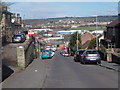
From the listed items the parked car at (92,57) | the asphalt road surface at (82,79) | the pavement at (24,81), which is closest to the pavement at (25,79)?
the pavement at (24,81)

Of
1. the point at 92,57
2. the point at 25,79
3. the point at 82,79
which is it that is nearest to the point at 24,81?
the point at 25,79

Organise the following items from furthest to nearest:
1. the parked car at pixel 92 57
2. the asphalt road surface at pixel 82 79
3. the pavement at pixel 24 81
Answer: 1. the parked car at pixel 92 57
2. the pavement at pixel 24 81
3. the asphalt road surface at pixel 82 79

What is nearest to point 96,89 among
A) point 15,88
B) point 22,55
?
point 15,88

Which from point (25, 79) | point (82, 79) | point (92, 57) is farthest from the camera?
point (92, 57)

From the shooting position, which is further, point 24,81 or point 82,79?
point 82,79

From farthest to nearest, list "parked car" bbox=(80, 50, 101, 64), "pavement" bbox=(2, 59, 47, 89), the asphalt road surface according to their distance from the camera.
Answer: "parked car" bbox=(80, 50, 101, 64), "pavement" bbox=(2, 59, 47, 89), the asphalt road surface

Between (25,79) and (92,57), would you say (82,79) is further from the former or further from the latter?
(92,57)

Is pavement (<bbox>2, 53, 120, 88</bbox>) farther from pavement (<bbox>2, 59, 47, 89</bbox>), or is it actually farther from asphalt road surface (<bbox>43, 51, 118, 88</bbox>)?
asphalt road surface (<bbox>43, 51, 118, 88</bbox>)

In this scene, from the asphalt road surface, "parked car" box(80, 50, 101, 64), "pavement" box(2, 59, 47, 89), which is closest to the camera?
the asphalt road surface

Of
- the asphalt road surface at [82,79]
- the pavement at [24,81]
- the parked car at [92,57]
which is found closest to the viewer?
the asphalt road surface at [82,79]

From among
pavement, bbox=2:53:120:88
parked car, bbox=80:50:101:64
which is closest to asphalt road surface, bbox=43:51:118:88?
pavement, bbox=2:53:120:88

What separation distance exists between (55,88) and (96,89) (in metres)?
1.84

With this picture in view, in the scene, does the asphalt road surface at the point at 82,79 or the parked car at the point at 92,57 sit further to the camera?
the parked car at the point at 92,57

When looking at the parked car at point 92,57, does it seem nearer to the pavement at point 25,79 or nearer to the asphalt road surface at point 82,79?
the pavement at point 25,79
